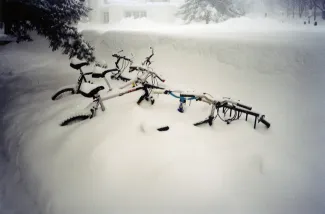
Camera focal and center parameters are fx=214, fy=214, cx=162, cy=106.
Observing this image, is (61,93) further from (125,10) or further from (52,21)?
Answer: (125,10)

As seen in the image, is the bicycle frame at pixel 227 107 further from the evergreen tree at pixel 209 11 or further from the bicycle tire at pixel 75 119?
the evergreen tree at pixel 209 11

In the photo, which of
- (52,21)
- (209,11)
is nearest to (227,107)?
(52,21)

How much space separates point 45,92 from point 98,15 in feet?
5.09

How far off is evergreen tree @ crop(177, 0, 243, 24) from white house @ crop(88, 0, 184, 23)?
0.82 meters

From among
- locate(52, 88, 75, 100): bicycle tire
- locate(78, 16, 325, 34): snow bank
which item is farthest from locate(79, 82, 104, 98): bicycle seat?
locate(78, 16, 325, 34): snow bank

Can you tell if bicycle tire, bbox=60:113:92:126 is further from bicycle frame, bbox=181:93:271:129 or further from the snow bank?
the snow bank

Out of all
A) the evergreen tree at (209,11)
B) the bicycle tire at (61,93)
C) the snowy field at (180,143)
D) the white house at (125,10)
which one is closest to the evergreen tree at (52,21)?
the white house at (125,10)

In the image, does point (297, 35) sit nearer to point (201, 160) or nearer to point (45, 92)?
point (201, 160)

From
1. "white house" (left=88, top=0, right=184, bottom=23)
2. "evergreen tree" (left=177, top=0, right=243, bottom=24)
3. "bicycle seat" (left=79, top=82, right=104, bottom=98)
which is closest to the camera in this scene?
"bicycle seat" (left=79, top=82, right=104, bottom=98)

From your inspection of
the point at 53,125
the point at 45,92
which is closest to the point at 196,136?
the point at 53,125

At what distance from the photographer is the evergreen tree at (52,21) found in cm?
293

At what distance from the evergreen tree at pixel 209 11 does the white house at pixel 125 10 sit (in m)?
0.82

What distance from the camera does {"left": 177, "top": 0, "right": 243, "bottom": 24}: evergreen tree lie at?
188 inches

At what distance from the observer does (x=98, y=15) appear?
3.60 meters
